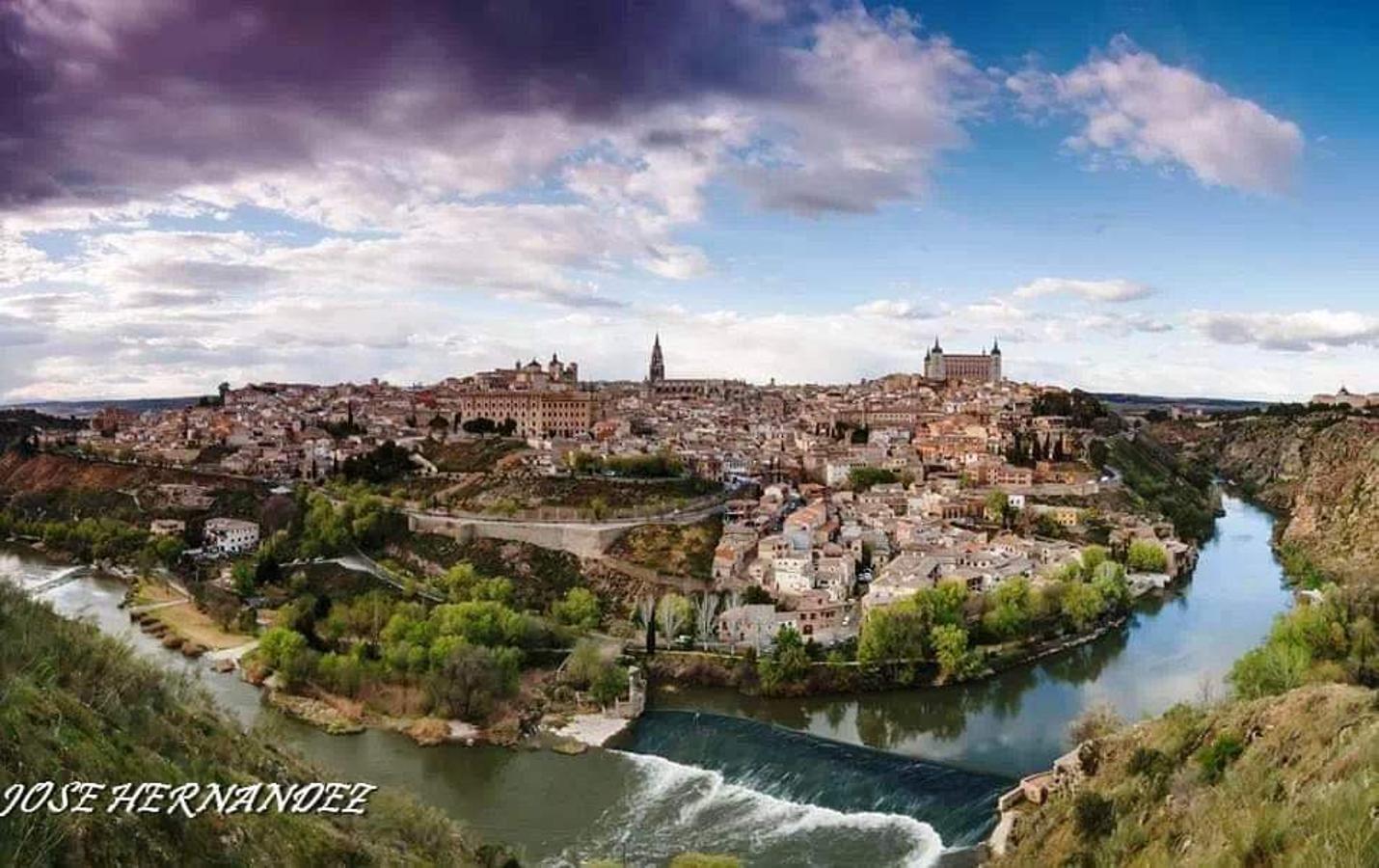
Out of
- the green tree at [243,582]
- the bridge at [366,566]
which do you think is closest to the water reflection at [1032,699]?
the bridge at [366,566]

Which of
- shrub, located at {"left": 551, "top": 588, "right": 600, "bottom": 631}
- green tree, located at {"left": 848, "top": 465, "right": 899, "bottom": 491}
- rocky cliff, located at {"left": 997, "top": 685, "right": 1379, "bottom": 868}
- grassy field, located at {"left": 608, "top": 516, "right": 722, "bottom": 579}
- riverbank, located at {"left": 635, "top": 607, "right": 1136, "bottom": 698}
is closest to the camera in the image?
rocky cliff, located at {"left": 997, "top": 685, "right": 1379, "bottom": 868}

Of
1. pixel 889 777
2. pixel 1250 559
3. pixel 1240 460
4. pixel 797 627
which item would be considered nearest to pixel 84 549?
pixel 797 627

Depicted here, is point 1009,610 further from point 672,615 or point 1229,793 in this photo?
point 1229,793

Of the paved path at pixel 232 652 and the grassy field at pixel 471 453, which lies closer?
the paved path at pixel 232 652

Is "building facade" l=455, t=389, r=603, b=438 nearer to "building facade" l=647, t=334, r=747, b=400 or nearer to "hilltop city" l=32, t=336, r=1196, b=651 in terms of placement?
"hilltop city" l=32, t=336, r=1196, b=651

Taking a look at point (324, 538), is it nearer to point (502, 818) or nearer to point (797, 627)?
point (797, 627)

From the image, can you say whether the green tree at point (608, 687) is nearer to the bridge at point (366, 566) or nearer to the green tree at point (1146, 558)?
the bridge at point (366, 566)

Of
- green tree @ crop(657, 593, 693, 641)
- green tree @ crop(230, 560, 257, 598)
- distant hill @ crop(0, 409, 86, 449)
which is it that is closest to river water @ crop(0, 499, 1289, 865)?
green tree @ crop(657, 593, 693, 641)
